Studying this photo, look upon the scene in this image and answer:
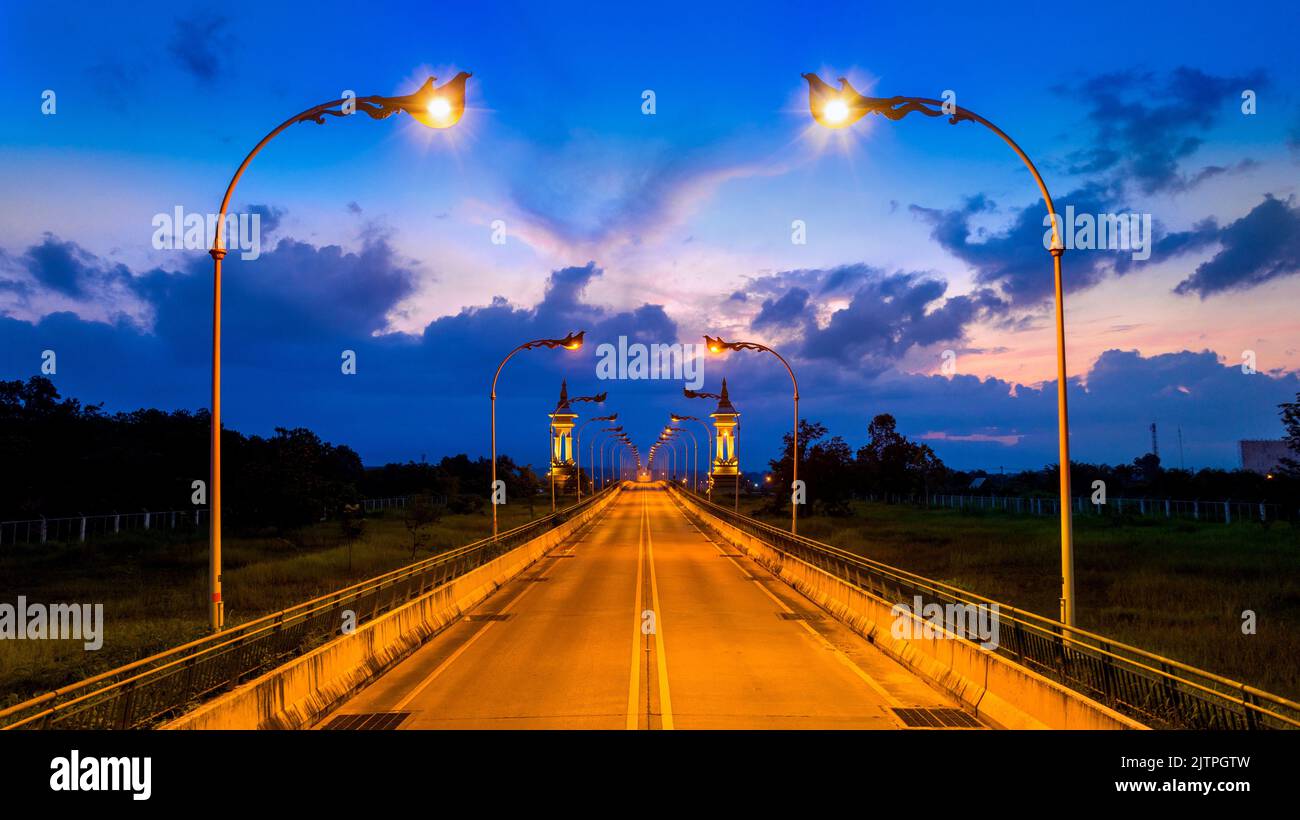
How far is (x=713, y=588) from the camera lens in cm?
2919

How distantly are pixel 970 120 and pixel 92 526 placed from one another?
6338 cm

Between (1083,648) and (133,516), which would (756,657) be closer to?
(1083,648)

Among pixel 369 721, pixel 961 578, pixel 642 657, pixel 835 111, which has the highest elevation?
pixel 835 111

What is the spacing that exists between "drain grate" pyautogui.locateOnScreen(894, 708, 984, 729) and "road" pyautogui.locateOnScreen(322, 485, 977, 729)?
0.24 m

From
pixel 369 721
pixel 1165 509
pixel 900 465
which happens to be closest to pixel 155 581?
pixel 369 721

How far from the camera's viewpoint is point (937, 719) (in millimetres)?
11625

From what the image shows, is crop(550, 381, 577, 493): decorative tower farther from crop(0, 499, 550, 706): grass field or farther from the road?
the road

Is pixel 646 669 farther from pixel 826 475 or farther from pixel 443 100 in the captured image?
pixel 826 475

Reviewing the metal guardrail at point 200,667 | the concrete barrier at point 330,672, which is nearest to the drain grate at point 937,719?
the concrete barrier at point 330,672

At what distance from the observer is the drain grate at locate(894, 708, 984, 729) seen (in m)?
11.2

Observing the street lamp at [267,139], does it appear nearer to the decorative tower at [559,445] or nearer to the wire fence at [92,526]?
the wire fence at [92,526]

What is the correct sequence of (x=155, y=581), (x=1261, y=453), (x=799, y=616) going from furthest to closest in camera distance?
1. (x=1261, y=453)
2. (x=155, y=581)
3. (x=799, y=616)
